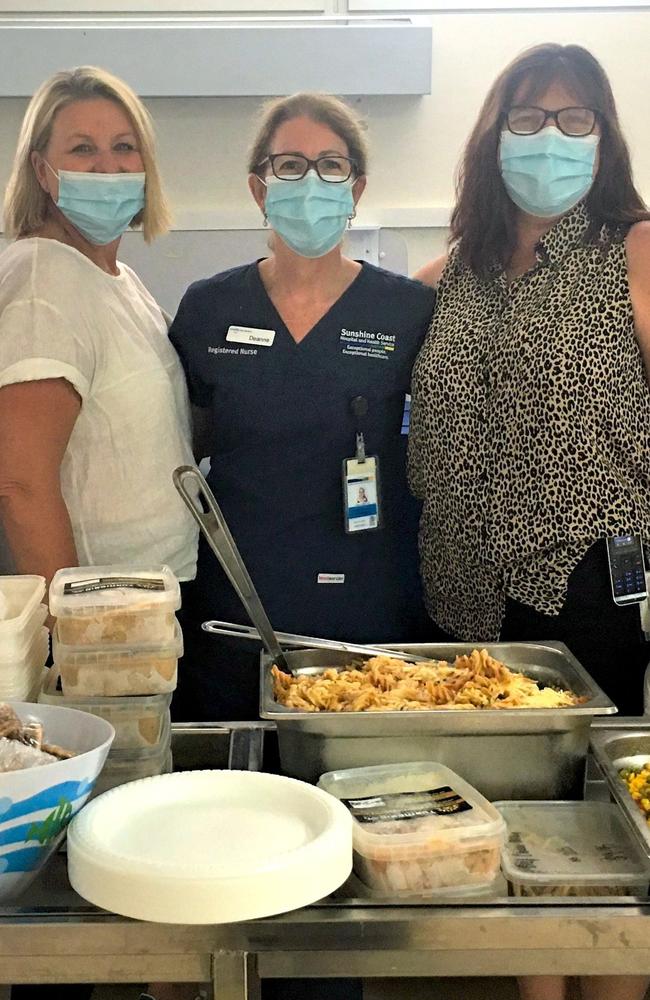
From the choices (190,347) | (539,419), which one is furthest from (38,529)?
(539,419)

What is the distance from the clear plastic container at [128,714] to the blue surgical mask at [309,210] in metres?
1.20

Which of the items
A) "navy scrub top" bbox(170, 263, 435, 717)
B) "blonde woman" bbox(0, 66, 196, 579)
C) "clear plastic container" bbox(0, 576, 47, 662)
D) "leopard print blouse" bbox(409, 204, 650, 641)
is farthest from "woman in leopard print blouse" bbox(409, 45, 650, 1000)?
"clear plastic container" bbox(0, 576, 47, 662)

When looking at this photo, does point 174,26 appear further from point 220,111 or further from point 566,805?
point 566,805

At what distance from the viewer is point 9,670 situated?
3.86 ft

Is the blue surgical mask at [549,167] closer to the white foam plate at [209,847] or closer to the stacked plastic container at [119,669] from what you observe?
the stacked plastic container at [119,669]

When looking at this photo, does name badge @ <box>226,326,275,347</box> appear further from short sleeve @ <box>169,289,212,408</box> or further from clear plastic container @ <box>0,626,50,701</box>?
clear plastic container @ <box>0,626,50,701</box>

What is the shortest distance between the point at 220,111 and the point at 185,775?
6.60 ft

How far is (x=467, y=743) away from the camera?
1.19m

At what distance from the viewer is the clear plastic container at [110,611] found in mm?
1198

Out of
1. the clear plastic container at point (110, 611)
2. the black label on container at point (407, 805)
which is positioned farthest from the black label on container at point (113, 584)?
the black label on container at point (407, 805)

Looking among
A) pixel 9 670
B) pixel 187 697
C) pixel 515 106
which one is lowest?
pixel 187 697

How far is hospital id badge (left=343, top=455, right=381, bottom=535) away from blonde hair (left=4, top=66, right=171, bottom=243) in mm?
725

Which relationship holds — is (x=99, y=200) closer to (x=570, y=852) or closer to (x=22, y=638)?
(x=22, y=638)

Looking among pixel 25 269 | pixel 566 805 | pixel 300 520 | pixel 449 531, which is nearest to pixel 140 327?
pixel 25 269
